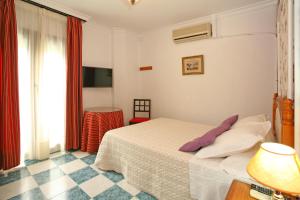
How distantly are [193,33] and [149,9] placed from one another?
98cm

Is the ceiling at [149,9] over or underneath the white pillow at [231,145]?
over

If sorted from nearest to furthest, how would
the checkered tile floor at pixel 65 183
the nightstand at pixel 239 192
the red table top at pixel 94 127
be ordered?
the nightstand at pixel 239 192
the checkered tile floor at pixel 65 183
the red table top at pixel 94 127

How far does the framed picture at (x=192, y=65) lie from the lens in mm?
3262

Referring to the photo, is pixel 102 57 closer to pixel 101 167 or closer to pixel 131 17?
pixel 131 17

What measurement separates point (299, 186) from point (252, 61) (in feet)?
8.42

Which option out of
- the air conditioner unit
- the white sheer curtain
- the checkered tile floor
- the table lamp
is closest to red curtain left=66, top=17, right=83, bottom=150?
the white sheer curtain

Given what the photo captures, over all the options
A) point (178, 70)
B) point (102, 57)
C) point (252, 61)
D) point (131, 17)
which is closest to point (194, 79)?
point (178, 70)

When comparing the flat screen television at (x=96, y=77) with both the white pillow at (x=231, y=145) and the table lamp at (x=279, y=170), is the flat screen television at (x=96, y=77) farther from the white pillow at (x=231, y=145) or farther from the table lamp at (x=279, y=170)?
the table lamp at (x=279, y=170)

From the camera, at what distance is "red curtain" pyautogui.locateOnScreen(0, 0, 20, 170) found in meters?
2.12

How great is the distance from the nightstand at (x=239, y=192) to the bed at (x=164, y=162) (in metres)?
0.10

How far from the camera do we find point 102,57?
3631 millimetres

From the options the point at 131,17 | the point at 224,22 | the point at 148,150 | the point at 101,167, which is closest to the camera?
the point at 148,150

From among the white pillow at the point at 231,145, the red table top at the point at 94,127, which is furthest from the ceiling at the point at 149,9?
the white pillow at the point at 231,145

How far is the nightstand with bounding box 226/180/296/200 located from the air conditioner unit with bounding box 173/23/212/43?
275cm
